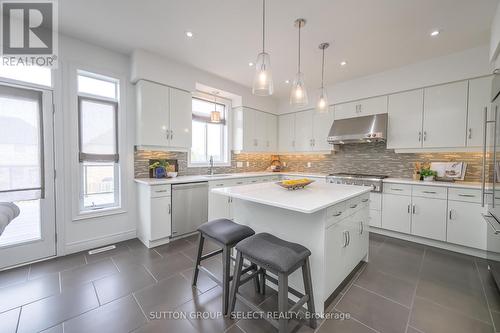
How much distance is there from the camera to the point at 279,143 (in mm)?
5422

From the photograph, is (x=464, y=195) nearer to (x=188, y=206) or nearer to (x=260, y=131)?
(x=260, y=131)

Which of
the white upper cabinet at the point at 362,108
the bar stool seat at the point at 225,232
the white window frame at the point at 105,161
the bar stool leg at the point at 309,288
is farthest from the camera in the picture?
the white upper cabinet at the point at 362,108

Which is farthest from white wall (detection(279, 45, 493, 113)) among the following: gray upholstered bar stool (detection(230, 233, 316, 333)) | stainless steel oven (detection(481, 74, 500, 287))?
gray upholstered bar stool (detection(230, 233, 316, 333))

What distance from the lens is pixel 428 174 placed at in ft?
10.6

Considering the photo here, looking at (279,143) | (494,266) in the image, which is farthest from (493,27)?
(279,143)

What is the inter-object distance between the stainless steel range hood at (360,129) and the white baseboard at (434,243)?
1.60 meters

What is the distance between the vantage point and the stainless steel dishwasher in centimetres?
312

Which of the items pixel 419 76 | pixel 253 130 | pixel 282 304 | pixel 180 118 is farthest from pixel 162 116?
pixel 419 76

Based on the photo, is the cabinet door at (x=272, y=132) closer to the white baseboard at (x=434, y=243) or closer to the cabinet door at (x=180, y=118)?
the cabinet door at (x=180, y=118)

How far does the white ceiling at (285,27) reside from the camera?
211 centimetres

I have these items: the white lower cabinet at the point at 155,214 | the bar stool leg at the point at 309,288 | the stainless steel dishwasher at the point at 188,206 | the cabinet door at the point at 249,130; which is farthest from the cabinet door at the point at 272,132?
the bar stool leg at the point at 309,288

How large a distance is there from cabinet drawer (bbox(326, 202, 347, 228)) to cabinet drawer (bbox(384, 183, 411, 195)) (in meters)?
1.98

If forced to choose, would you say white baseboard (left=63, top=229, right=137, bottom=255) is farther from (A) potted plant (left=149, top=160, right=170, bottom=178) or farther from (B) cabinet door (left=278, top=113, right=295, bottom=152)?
(B) cabinet door (left=278, top=113, right=295, bottom=152)

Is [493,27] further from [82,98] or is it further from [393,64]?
[82,98]
